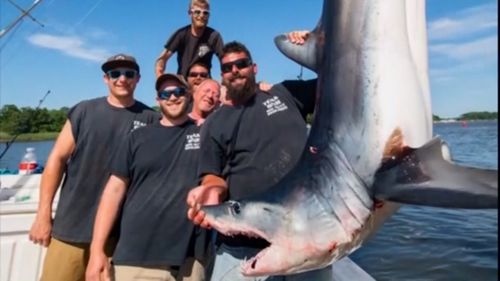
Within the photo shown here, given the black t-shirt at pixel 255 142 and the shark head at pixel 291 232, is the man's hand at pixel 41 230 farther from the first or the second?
the shark head at pixel 291 232

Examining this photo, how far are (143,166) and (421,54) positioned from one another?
169 centimetres

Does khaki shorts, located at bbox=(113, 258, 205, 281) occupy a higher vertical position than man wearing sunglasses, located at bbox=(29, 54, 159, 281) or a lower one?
lower

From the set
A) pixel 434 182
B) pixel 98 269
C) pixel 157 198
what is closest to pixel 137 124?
pixel 157 198

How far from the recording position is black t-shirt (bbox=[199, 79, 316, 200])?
8.52 feet

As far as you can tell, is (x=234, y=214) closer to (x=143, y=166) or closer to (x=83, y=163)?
(x=143, y=166)

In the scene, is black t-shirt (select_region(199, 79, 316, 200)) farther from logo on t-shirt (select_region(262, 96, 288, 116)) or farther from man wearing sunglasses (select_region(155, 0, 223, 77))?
man wearing sunglasses (select_region(155, 0, 223, 77))

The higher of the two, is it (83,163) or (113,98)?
(113,98)

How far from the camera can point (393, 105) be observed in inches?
78.0

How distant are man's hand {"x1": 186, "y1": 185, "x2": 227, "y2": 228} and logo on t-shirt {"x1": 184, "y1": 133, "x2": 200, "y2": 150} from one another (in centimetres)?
42

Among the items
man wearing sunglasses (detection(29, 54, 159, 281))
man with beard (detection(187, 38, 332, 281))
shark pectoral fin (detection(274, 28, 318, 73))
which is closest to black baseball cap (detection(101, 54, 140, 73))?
man wearing sunglasses (detection(29, 54, 159, 281))

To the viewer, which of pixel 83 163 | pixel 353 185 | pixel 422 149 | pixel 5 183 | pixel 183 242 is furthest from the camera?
pixel 5 183

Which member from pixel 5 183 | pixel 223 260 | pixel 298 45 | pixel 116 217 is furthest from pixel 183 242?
pixel 5 183

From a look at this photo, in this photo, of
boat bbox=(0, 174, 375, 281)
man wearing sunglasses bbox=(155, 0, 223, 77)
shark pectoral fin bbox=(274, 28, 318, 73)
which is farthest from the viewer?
man wearing sunglasses bbox=(155, 0, 223, 77)

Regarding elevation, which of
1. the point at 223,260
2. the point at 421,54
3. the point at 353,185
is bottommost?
the point at 223,260
